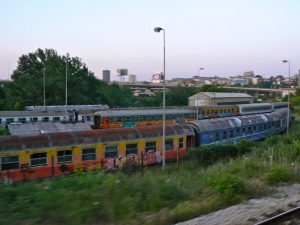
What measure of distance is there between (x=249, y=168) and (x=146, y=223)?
6.08m

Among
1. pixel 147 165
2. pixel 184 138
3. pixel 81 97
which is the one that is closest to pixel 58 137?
pixel 147 165

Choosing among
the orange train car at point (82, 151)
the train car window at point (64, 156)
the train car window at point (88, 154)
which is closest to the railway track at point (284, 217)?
the orange train car at point (82, 151)

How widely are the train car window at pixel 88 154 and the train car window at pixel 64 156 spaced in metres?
0.65

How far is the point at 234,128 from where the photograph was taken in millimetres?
29875

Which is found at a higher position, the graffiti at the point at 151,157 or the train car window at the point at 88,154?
the train car window at the point at 88,154

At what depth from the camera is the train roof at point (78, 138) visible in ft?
53.4

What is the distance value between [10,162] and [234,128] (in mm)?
18848

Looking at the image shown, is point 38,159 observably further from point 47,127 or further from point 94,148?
point 47,127

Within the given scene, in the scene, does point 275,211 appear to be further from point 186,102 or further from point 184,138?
point 186,102

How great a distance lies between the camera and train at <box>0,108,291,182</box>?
16.2 metres

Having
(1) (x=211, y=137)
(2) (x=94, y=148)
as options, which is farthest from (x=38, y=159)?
(1) (x=211, y=137)

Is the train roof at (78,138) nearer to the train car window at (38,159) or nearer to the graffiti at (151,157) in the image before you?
the train car window at (38,159)

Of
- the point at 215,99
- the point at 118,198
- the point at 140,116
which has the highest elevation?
the point at 215,99

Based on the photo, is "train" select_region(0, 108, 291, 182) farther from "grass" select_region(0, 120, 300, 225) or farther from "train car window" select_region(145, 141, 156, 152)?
"grass" select_region(0, 120, 300, 225)
